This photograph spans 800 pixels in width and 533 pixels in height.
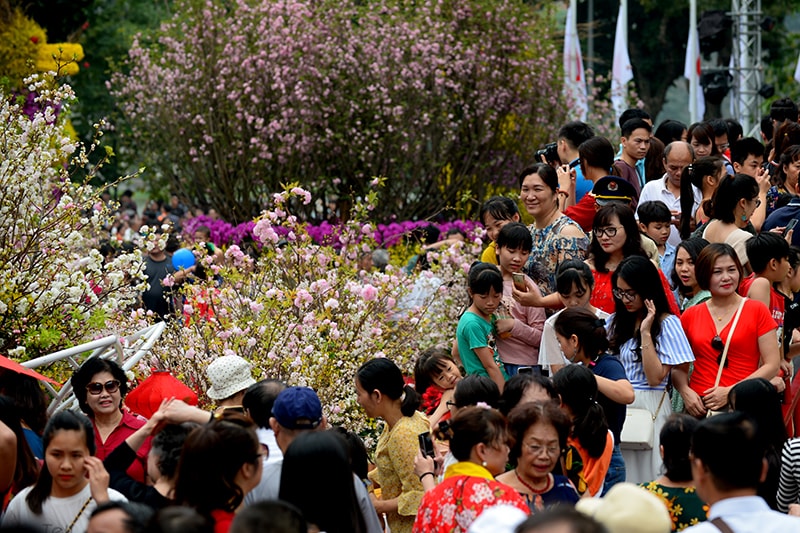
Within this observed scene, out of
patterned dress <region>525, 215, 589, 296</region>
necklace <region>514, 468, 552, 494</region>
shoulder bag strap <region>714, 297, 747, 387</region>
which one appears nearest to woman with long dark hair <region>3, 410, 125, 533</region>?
necklace <region>514, 468, 552, 494</region>

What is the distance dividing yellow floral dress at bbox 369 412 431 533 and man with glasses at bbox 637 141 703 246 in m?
4.10

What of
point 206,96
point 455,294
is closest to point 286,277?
point 455,294

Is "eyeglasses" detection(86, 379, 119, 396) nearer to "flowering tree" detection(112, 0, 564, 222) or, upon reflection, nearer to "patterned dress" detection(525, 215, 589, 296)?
"patterned dress" detection(525, 215, 589, 296)

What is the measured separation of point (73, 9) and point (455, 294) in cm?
1838

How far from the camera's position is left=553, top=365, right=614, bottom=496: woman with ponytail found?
5.68m

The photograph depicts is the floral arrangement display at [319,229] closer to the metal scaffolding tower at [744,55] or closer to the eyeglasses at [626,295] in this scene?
the eyeglasses at [626,295]

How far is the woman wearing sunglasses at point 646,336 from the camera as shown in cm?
680

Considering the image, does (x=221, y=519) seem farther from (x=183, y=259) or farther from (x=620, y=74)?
(x=620, y=74)

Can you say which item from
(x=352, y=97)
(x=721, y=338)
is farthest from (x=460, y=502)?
(x=352, y=97)

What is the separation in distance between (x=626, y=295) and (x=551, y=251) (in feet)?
3.67

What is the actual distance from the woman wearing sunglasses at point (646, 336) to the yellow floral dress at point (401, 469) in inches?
56.9

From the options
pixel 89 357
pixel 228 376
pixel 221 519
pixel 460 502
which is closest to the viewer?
pixel 221 519

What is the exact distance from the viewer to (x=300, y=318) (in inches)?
341

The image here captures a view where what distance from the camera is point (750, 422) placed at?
13.9 ft
